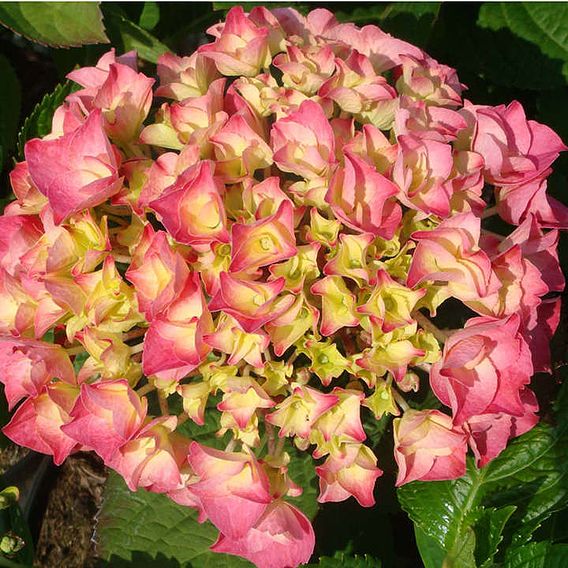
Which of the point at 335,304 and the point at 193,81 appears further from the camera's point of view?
the point at 193,81

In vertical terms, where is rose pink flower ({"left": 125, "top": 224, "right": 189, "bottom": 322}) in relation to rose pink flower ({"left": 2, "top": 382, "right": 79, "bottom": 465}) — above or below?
above

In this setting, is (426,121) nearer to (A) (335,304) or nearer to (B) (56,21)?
(A) (335,304)

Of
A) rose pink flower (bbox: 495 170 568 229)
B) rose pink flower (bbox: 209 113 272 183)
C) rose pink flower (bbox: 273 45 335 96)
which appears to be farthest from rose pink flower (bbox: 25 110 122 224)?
rose pink flower (bbox: 495 170 568 229)

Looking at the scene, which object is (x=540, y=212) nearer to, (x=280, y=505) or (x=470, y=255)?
(x=470, y=255)

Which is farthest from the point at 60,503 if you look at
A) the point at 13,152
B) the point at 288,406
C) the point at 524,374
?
the point at 524,374

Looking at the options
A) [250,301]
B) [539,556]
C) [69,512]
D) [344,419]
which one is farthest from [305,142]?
[69,512]

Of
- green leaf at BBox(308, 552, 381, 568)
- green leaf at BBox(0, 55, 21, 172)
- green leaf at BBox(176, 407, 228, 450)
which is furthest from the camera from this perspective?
green leaf at BBox(0, 55, 21, 172)

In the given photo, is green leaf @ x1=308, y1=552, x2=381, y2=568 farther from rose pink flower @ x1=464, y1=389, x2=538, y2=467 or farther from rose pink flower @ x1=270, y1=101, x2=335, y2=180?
rose pink flower @ x1=270, y1=101, x2=335, y2=180
